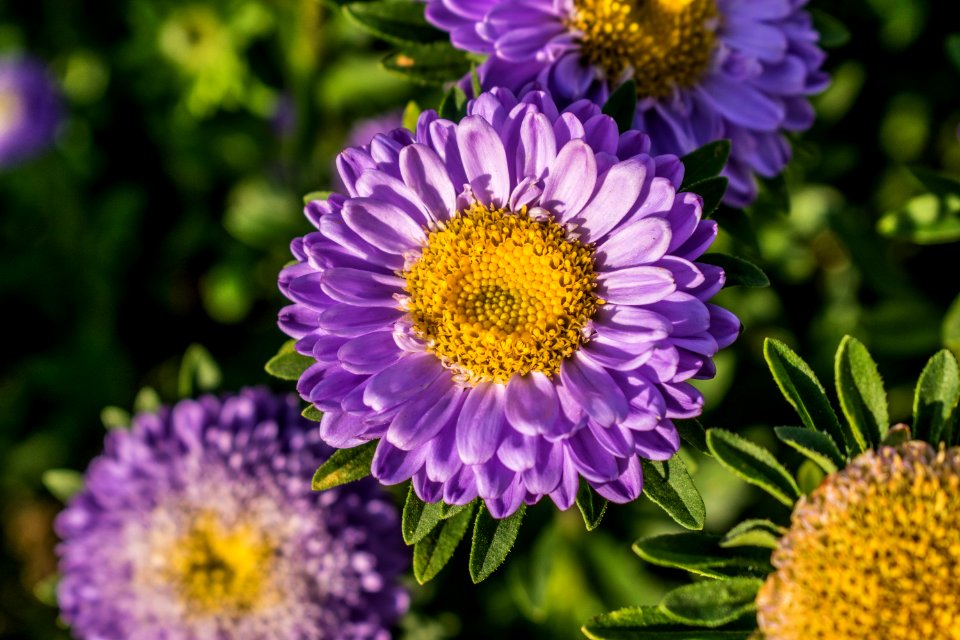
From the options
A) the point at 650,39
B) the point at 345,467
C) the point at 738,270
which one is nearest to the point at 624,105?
the point at 650,39

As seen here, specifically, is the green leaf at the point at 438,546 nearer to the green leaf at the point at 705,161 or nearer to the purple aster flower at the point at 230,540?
the purple aster flower at the point at 230,540

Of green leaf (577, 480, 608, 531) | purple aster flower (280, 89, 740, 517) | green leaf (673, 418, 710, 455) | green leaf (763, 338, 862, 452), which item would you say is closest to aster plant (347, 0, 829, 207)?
purple aster flower (280, 89, 740, 517)

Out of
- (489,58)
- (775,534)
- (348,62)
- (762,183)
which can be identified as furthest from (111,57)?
(775,534)

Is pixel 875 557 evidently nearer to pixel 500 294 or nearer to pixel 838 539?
pixel 838 539

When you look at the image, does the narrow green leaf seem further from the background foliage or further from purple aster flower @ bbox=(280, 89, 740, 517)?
the background foliage

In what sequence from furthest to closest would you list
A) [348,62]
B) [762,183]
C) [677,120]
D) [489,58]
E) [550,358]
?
[348,62] → [762,183] → [677,120] → [489,58] → [550,358]

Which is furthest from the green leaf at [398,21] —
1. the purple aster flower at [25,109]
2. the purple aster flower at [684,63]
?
the purple aster flower at [25,109]

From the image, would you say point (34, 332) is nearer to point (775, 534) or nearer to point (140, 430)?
point (140, 430)
